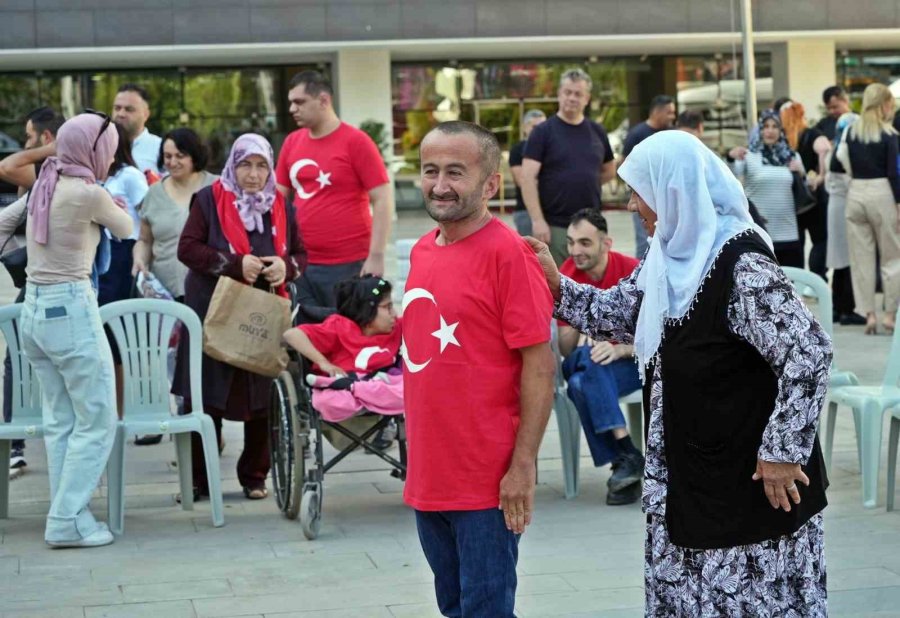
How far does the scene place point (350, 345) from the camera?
6820 mm

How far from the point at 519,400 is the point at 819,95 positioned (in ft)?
104

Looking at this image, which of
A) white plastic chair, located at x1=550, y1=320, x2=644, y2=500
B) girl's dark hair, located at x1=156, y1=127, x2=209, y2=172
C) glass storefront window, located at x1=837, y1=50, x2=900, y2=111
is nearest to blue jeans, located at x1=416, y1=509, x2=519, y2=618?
white plastic chair, located at x1=550, y1=320, x2=644, y2=500

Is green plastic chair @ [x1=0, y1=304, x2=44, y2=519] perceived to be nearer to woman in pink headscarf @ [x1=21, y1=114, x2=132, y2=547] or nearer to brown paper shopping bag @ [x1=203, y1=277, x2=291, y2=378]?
woman in pink headscarf @ [x1=21, y1=114, x2=132, y2=547]

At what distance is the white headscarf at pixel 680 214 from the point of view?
3.63 meters

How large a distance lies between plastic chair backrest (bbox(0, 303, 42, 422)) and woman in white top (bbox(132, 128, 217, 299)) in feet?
4.27

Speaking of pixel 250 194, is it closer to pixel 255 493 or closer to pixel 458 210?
pixel 255 493

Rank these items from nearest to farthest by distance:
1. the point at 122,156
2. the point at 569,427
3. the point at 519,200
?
the point at 569,427 → the point at 122,156 → the point at 519,200

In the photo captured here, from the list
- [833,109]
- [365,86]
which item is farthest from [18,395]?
[365,86]

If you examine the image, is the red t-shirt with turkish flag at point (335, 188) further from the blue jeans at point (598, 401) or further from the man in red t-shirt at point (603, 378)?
the blue jeans at point (598, 401)

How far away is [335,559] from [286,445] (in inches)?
31.2

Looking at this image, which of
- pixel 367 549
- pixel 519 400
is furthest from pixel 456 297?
pixel 367 549

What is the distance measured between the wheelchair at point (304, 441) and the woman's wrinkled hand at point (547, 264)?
8.44ft

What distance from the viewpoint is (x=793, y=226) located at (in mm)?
12531

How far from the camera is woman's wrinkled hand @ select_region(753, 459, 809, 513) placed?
11.6ft
